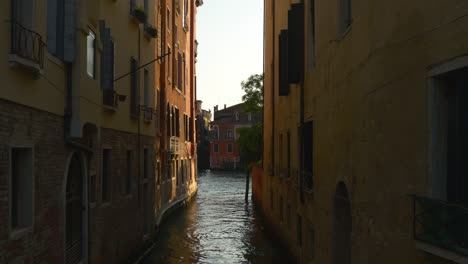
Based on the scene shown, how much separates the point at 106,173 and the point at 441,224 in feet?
27.9

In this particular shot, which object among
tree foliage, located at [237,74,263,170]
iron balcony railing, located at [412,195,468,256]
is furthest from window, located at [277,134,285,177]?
tree foliage, located at [237,74,263,170]

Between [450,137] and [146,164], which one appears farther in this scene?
[146,164]

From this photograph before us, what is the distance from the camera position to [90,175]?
10.6 m

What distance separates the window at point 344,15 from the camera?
839 centimetres

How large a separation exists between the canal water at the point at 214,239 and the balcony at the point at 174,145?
8.67 ft

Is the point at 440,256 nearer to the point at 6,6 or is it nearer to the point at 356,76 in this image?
the point at 356,76

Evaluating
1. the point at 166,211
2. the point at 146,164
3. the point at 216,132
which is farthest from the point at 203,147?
the point at 146,164

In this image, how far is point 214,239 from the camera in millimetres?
19906

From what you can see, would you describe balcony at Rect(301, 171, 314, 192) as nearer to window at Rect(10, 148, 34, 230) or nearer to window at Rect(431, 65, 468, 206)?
window at Rect(10, 148, 34, 230)

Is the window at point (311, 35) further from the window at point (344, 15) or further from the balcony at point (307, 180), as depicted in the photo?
the window at point (344, 15)

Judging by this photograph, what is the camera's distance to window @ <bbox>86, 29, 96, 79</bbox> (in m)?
10.2

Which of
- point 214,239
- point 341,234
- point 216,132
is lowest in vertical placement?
point 214,239

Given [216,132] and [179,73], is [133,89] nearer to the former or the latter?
[179,73]

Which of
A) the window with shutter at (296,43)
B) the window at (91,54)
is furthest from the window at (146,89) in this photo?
the window at (91,54)
